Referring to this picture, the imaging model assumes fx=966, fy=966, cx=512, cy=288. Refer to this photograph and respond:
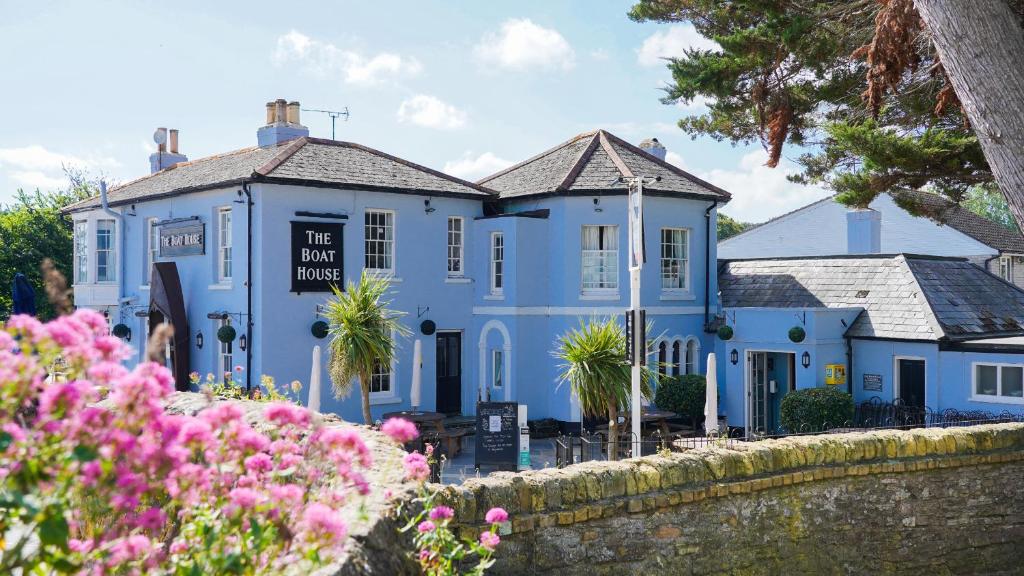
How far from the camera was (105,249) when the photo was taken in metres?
26.8

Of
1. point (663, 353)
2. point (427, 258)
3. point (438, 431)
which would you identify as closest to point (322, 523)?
point (438, 431)

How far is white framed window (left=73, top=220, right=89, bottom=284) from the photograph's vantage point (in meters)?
27.2

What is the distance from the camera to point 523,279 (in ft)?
77.2

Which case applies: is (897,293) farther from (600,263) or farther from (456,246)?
(456,246)

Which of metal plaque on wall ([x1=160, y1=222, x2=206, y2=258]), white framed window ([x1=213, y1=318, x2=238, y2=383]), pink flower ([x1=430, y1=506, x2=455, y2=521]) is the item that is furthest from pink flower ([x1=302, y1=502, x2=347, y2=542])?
metal plaque on wall ([x1=160, y1=222, x2=206, y2=258])

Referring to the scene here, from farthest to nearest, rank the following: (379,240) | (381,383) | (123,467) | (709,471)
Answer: (379,240) → (381,383) → (709,471) → (123,467)

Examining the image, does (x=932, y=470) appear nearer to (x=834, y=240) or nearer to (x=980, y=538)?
(x=980, y=538)

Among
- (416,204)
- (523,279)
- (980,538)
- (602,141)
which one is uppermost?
(602,141)

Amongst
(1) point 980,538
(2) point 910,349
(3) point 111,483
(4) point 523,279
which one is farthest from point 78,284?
(3) point 111,483

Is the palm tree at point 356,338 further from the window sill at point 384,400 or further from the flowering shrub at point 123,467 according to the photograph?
the flowering shrub at point 123,467

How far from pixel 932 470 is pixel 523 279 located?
42.3 feet

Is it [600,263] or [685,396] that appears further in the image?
[600,263]

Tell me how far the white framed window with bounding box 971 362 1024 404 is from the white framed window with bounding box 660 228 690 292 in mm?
7605

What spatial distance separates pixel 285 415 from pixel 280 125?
22.3 m
